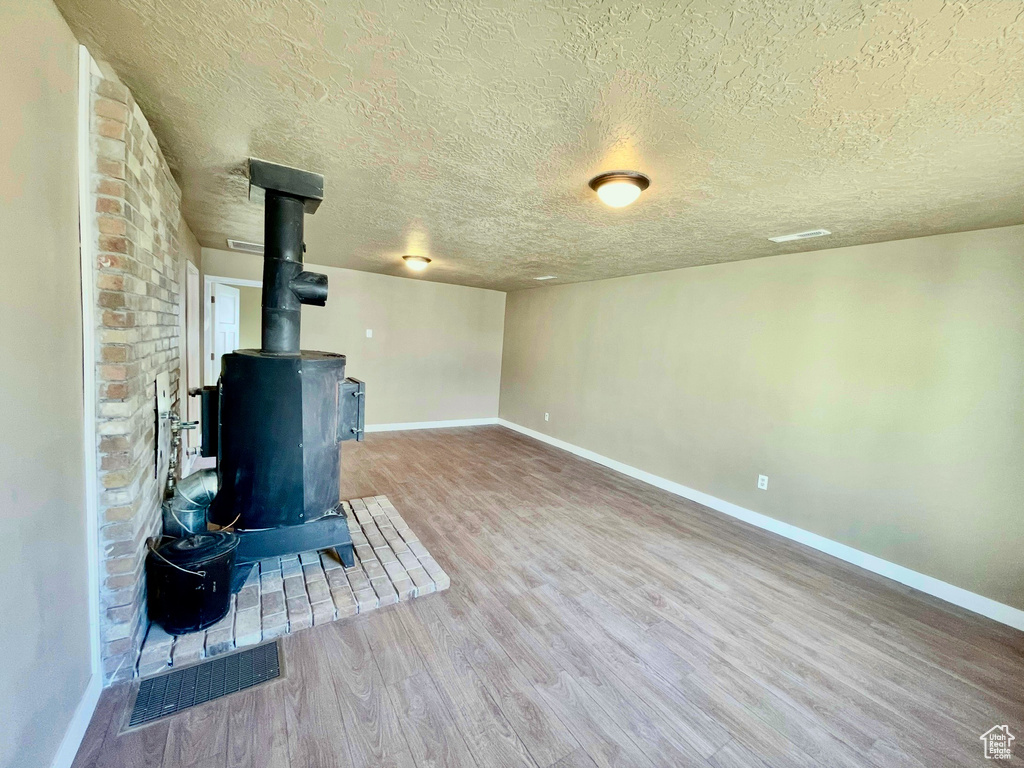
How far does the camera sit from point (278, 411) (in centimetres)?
205

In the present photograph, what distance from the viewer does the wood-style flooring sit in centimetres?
145

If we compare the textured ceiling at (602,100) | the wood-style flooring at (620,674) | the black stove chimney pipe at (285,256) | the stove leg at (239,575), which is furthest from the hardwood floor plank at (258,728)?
the textured ceiling at (602,100)

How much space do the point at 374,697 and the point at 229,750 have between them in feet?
1.56

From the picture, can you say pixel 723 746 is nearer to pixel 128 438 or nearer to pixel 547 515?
pixel 547 515

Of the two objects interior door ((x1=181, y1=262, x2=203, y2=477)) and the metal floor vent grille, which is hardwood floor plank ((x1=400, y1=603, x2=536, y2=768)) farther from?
interior door ((x1=181, y1=262, x2=203, y2=477))

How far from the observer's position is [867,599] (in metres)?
2.48

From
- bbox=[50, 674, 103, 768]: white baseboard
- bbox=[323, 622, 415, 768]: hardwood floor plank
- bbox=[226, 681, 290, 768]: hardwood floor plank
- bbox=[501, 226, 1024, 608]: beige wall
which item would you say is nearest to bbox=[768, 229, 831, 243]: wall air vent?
bbox=[501, 226, 1024, 608]: beige wall

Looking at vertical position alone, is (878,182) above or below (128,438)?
above

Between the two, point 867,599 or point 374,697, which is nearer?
point 374,697

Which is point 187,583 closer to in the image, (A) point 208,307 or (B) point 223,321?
(A) point 208,307

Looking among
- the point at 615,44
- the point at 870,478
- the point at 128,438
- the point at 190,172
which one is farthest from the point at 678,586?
the point at 190,172

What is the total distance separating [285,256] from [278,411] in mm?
803

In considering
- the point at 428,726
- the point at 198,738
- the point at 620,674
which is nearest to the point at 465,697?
the point at 428,726

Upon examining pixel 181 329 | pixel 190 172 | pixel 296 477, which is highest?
pixel 190 172
